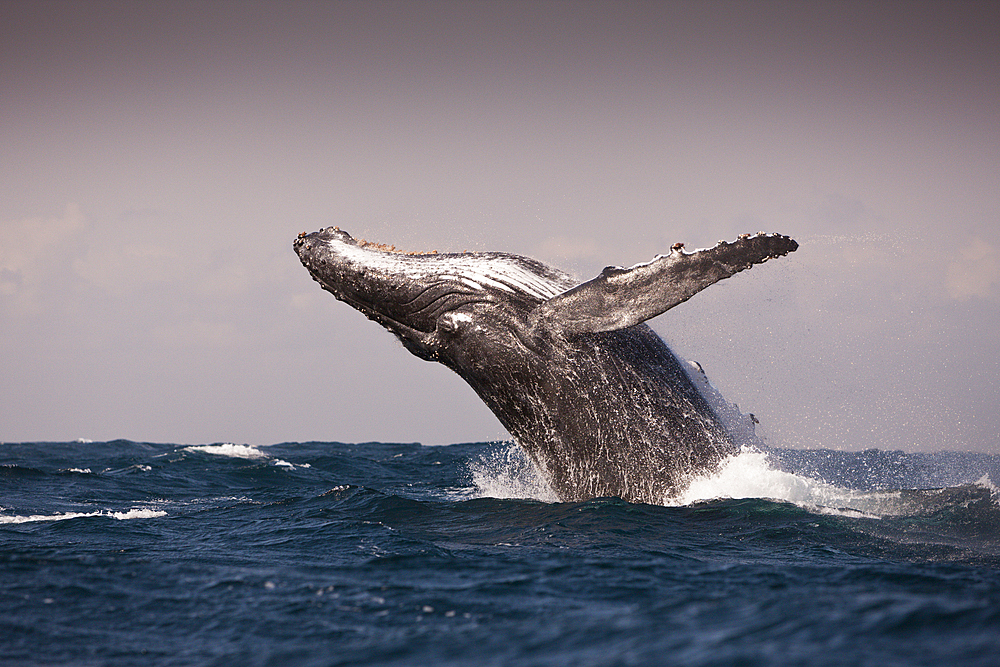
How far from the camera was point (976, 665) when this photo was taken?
3451 mm

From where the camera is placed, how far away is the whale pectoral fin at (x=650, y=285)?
752 centimetres

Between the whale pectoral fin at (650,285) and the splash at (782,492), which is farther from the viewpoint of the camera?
the splash at (782,492)

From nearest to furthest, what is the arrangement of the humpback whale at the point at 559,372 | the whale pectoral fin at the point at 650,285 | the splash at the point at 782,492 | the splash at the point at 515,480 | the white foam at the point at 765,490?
the whale pectoral fin at the point at 650,285
the splash at the point at 782,492
the white foam at the point at 765,490
the humpback whale at the point at 559,372
the splash at the point at 515,480

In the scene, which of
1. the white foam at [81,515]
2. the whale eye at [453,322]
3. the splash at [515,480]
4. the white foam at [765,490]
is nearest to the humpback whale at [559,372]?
the whale eye at [453,322]

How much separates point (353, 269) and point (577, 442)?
348cm

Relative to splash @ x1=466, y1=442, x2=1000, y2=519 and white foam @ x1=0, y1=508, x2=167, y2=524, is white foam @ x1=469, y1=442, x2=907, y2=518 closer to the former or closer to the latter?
splash @ x1=466, y1=442, x2=1000, y2=519

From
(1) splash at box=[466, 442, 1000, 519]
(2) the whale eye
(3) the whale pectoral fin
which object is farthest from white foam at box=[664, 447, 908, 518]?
(2) the whale eye

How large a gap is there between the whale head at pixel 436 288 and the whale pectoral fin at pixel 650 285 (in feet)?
1.86

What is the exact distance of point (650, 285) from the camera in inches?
313

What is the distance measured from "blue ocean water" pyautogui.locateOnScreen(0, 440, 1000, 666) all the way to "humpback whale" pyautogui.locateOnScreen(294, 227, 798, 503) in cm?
43

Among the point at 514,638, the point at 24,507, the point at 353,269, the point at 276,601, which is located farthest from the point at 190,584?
the point at 24,507

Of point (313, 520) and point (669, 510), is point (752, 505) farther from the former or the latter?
point (313, 520)

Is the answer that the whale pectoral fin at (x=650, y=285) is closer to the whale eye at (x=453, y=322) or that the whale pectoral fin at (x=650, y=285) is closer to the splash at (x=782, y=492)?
the whale eye at (x=453, y=322)

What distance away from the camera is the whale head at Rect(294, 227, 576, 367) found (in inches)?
361
